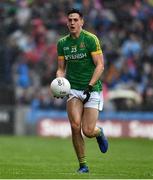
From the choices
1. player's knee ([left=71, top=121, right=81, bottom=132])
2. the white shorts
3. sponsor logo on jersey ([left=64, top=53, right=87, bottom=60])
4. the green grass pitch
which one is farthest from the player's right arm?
the green grass pitch

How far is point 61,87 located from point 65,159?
14.7 feet

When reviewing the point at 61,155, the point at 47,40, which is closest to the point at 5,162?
the point at 61,155

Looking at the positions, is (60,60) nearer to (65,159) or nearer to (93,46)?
(93,46)

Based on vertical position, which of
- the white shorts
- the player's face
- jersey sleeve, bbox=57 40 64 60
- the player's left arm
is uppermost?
the player's face

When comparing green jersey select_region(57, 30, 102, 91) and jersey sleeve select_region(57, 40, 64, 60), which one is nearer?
green jersey select_region(57, 30, 102, 91)

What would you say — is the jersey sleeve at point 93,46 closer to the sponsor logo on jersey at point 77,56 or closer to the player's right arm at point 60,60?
the sponsor logo on jersey at point 77,56

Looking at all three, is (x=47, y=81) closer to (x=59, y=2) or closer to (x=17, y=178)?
(x=59, y=2)

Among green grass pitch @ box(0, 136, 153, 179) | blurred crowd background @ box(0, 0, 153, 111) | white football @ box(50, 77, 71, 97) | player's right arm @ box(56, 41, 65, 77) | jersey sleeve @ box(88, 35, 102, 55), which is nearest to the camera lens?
green grass pitch @ box(0, 136, 153, 179)

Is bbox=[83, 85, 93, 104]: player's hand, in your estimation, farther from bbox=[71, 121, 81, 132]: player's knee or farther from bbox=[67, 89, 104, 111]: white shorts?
bbox=[71, 121, 81, 132]: player's knee

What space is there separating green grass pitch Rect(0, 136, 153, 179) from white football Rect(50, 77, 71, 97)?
1.31 m

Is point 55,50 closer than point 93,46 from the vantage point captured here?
No

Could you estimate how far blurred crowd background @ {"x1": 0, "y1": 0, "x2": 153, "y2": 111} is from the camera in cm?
2800

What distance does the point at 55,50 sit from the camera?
2952cm

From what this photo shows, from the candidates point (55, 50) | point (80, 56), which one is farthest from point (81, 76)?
point (55, 50)
